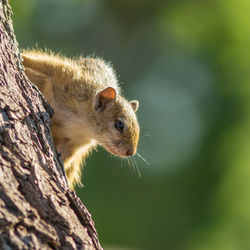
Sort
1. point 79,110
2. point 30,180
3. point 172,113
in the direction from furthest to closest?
point 172,113, point 79,110, point 30,180

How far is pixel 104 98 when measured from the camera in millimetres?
5789

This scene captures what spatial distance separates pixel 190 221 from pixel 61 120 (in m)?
12.4

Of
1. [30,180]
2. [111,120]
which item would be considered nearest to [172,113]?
[111,120]

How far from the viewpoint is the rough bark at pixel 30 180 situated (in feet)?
9.68

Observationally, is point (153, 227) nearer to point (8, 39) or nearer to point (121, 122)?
point (121, 122)

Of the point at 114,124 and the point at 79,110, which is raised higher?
the point at 114,124

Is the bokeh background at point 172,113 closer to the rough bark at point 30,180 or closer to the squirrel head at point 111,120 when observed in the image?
the squirrel head at point 111,120

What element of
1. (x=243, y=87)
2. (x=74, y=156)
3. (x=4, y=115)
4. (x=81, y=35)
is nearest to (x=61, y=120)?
(x=74, y=156)

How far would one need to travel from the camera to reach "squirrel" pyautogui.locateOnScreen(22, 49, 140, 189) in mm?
5379

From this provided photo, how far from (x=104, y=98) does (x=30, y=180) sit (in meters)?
2.71

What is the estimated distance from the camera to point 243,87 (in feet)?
60.5

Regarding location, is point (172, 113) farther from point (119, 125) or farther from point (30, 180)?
point (30, 180)

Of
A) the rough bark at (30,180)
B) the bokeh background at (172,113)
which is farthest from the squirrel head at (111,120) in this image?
the bokeh background at (172,113)

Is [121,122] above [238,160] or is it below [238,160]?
below
